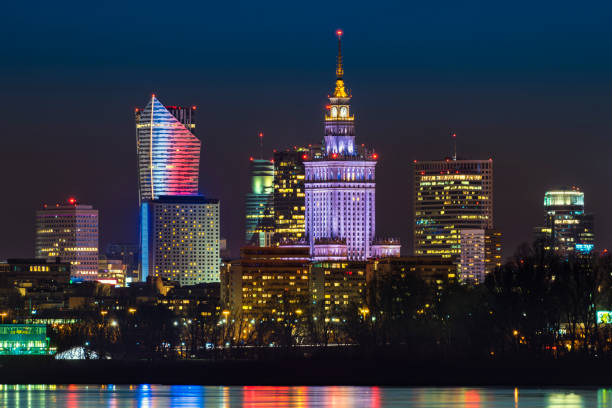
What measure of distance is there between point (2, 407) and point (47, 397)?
512 inches

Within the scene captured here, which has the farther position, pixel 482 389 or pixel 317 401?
pixel 482 389

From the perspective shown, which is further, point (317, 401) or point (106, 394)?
point (106, 394)

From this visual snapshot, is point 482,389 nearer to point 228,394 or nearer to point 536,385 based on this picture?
Answer: point 536,385

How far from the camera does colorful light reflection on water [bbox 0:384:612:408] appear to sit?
178625 mm

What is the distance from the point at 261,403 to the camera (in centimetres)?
18175

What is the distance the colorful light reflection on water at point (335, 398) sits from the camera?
179 m

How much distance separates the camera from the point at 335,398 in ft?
616

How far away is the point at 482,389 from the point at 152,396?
33.8 meters

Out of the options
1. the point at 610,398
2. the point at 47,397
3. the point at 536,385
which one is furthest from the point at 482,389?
the point at 47,397

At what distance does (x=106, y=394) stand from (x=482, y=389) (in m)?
38.6

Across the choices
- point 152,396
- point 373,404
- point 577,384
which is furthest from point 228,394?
point 577,384

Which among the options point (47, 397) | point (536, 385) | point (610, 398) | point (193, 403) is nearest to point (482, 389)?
point (536, 385)

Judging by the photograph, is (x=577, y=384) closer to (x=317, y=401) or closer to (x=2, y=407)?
(x=317, y=401)

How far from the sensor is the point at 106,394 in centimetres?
19738
